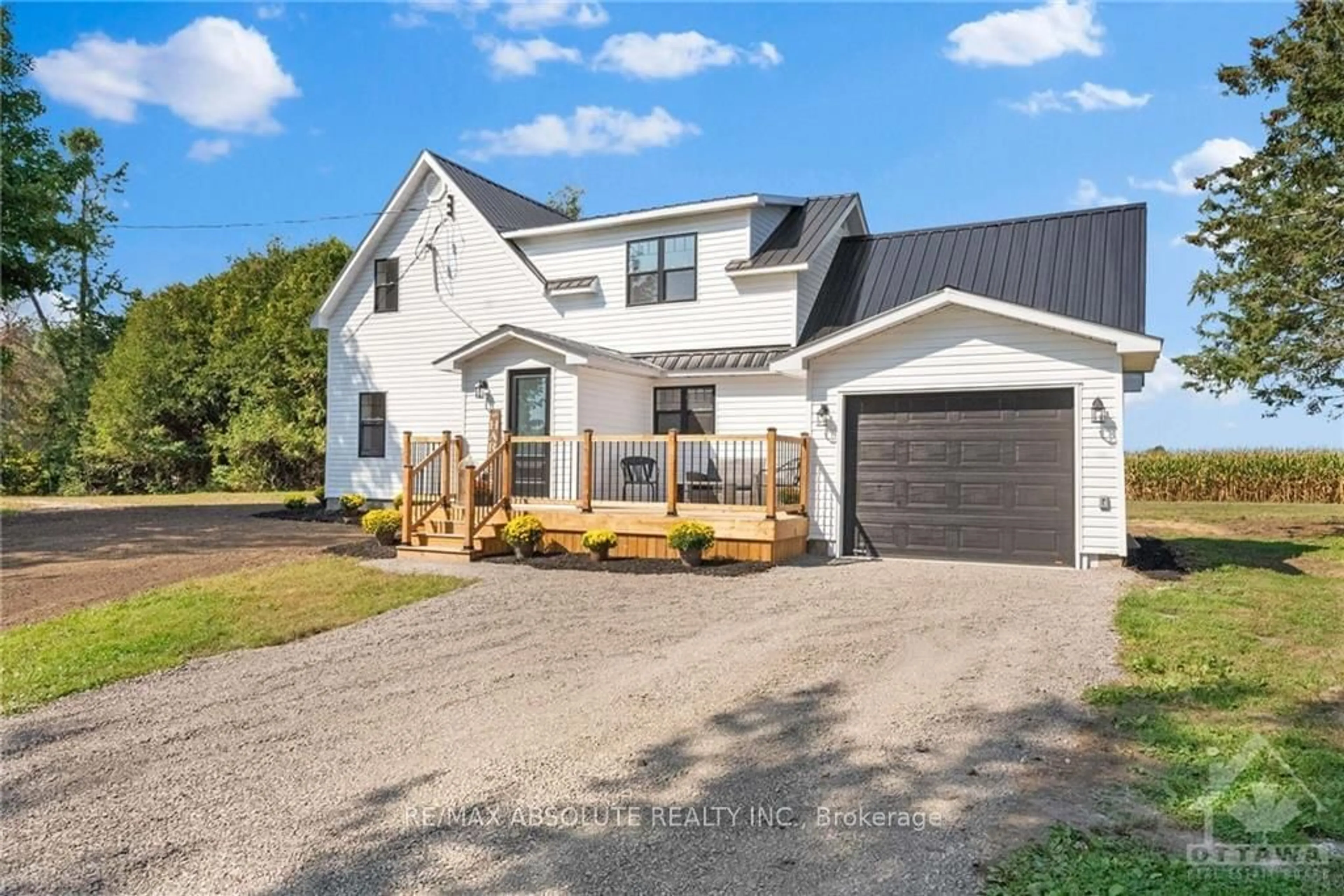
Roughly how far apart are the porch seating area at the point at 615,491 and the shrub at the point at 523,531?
417mm

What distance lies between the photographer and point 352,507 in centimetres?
1680

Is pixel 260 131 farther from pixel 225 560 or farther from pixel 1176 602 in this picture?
pixel 1176 602

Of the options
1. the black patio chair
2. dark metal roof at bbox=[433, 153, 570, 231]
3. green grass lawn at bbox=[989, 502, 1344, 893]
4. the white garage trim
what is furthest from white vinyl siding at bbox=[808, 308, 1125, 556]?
dark metal roof at bbox=[433, 153, 570, 231]

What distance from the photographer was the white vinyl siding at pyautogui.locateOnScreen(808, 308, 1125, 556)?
400 inches

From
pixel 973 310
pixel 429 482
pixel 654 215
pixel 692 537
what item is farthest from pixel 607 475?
pixel 973 310

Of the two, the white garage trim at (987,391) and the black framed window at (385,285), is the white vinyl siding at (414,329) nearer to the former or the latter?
the black framed window at (385,285)

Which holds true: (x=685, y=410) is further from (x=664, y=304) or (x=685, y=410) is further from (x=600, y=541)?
(x=600, y=541)

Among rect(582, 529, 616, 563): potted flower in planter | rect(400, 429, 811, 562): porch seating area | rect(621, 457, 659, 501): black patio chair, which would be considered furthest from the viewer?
rect(621, 457, 659, 501): black patio chair

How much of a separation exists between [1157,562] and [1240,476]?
1936 centimetres

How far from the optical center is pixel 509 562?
1106cm

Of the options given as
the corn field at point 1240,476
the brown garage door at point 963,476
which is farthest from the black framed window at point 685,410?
the corn field at point 1240,476

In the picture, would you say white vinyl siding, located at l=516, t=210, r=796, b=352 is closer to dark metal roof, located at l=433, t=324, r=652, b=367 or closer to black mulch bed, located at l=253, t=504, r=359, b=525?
dark metal roof, located at l=433, t=324, r=652, b=367

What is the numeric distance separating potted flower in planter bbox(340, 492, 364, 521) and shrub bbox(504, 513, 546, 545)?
22.8 feet

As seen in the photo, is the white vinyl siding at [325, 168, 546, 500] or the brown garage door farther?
the white vinyl siding at [325, 168, 546, 500]
